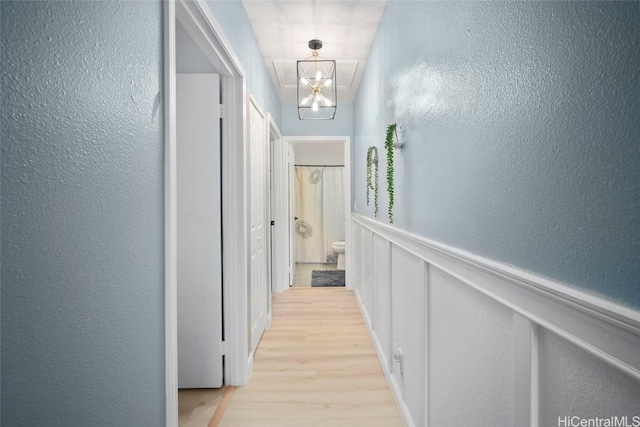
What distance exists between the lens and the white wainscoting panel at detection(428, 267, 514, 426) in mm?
893

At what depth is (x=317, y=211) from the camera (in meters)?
6.63

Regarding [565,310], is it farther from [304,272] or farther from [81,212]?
[304,272]

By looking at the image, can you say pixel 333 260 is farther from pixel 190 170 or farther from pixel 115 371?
pixel 115 371

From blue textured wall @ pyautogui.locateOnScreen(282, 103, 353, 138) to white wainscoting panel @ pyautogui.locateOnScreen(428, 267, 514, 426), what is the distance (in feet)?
11.2

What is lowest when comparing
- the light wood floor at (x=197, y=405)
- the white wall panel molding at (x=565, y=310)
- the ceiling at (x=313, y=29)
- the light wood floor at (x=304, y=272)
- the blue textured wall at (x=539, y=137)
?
the light wood floor at (x=197, y=405)

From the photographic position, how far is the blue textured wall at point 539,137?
551 mm

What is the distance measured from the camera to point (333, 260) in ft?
21.2

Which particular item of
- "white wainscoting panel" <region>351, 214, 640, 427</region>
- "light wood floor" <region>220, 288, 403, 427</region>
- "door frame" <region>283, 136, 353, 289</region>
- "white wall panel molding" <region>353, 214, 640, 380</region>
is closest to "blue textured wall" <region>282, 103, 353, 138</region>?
"door frame" <region>283, 136, 353, 289</region>

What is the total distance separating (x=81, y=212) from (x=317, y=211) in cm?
590

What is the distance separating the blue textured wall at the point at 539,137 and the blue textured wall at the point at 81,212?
94 centimetres

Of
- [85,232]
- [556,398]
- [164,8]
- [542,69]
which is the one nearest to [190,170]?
[164,8]

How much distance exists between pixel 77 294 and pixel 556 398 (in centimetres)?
101

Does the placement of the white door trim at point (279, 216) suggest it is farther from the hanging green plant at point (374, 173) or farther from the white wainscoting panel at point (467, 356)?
the white wainscoting panel at point (467, 356)

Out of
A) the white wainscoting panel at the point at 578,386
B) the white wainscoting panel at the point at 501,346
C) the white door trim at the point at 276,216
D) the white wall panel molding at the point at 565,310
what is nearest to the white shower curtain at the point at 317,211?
the white door trim at the point at 276,216
